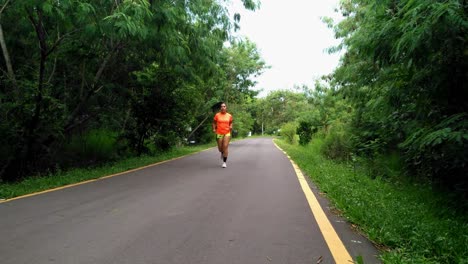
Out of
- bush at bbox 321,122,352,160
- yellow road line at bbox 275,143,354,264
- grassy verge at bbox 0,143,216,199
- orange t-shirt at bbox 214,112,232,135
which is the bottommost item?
grassy verge at bbox 0,143,216,199

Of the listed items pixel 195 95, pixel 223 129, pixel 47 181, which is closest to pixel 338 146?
pixel 223 129

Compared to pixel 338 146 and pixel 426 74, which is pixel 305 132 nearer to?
pixel 338 146

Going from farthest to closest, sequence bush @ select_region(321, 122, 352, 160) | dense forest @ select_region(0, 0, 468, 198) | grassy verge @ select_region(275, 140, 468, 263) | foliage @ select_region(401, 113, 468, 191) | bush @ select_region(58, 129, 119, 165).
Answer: bush @ select_region(321, 122, 352, 160) → bush @ select_region(58, 129, 119, 165) → dense forest @ select_region(0, 0, 468, 198) → foliage @ select_region(401, 113, 468, 191) → grassy verge @ select_region(275, 140, 468, 263)

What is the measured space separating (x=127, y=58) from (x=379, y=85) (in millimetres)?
8571

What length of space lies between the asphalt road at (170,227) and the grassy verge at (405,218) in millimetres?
255

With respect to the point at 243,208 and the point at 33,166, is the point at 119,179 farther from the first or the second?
the point at 243,208

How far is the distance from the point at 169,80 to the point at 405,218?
37.9 feet

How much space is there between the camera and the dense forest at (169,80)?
207 inches

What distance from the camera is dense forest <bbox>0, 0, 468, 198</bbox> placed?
525cm

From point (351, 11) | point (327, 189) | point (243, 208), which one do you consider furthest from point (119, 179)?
point (351, 11)

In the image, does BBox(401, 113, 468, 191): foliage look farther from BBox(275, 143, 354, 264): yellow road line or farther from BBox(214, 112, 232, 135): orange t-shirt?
BBox(214, 112, 232, 135): orange t-shirt

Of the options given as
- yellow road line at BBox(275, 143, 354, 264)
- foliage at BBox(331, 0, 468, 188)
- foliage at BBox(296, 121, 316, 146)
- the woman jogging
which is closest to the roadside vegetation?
foliage at BBox(331, 0, 468, 188)

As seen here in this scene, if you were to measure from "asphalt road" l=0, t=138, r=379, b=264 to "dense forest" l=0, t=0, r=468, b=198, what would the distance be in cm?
210

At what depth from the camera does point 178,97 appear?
51.1ft
